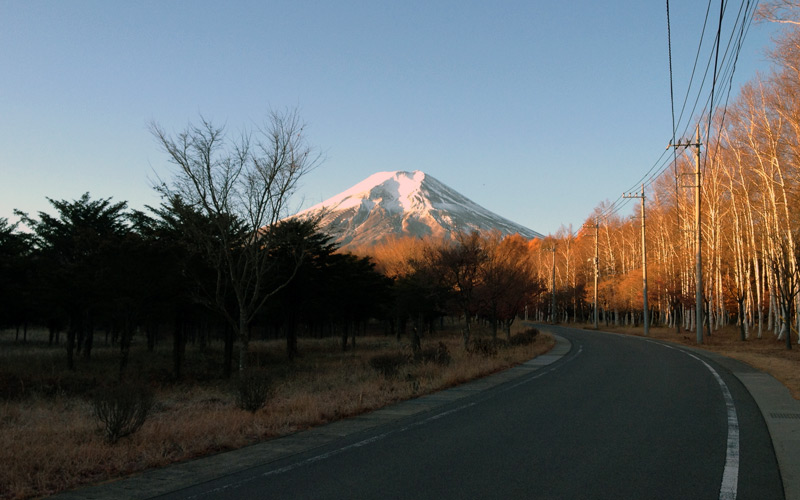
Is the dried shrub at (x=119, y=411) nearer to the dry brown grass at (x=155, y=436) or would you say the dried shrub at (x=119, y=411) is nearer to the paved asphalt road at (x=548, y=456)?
the dry brown grass at (x=155, y=436)

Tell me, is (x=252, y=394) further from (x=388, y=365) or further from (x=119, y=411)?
(x=388, y=365)

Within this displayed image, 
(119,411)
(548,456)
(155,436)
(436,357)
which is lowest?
(436,357)

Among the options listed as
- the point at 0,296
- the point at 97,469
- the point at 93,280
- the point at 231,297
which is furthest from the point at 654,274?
the point at 97,469

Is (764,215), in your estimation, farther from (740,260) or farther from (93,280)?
(93,280)

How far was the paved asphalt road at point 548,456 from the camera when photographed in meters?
5.56

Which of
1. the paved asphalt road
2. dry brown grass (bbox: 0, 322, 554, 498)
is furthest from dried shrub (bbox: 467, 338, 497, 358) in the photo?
the paved asphalt road

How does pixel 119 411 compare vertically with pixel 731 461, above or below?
above

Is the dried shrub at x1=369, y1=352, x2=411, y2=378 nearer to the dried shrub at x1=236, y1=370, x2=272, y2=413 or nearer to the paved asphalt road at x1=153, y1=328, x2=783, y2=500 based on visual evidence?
the paved asphalt road at x1=153, y1=328, x2=783, y2=500

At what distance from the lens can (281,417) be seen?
1001 centimetres

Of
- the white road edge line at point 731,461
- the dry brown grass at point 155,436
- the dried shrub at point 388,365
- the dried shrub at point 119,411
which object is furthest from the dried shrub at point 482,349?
the dried shrub at point 119,411

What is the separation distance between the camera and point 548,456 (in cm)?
687

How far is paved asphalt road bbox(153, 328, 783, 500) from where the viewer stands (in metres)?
5.56

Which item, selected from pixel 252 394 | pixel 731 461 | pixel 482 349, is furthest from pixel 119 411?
pixel 482 349

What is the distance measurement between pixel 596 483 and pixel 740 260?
39.2 metres
